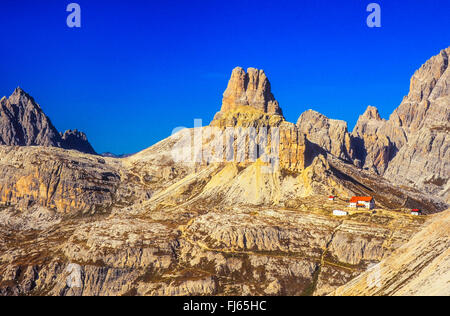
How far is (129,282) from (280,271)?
176 feet

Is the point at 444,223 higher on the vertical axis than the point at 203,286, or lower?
higher

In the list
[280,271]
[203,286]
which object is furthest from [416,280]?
[203,286]

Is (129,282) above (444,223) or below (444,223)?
below
